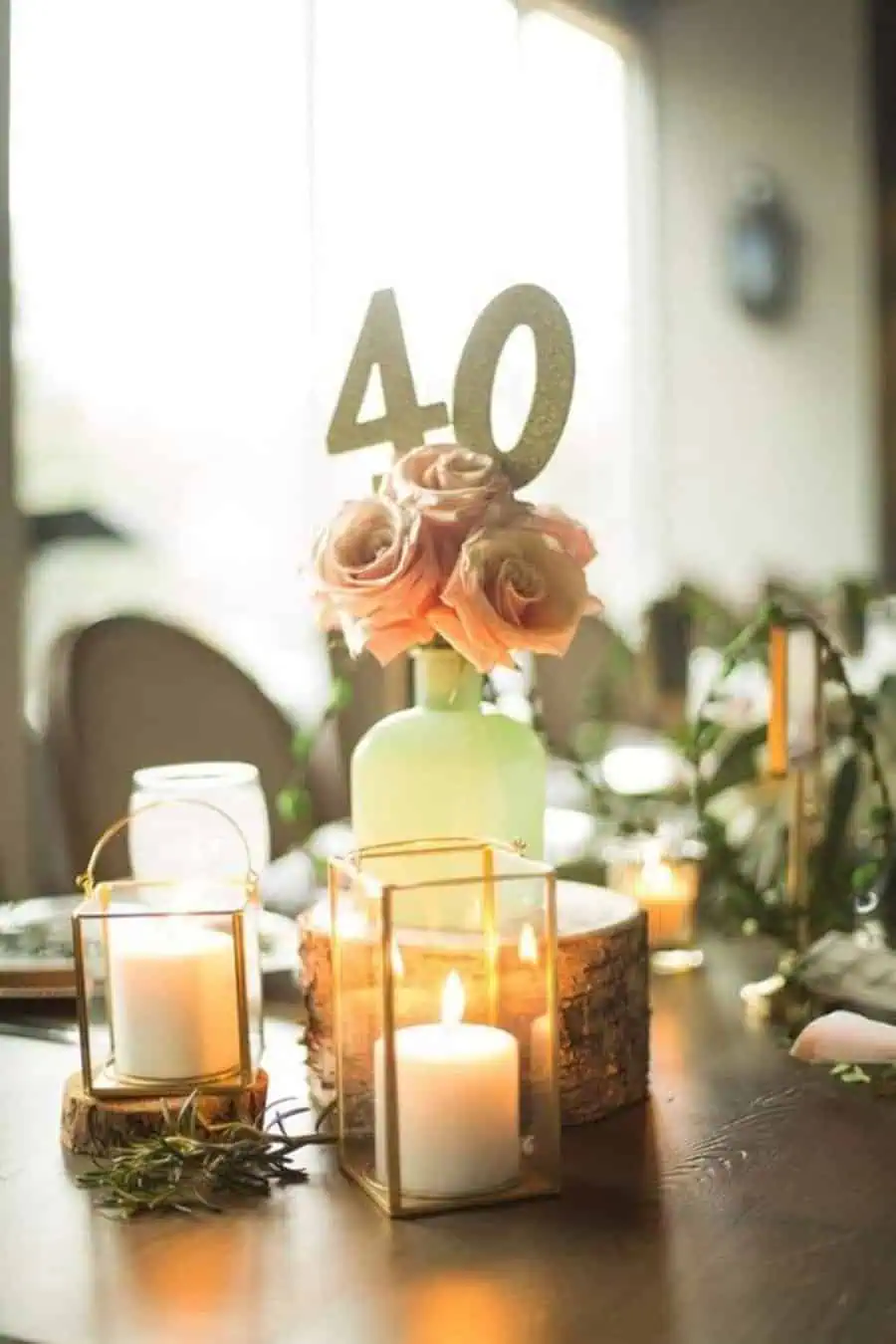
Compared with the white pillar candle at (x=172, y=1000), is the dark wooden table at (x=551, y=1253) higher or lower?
lower

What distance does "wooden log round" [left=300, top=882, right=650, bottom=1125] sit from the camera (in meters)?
1.04

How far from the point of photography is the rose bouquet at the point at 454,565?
1.05 m

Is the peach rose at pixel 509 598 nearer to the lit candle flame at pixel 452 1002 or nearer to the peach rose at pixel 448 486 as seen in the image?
the peach rose at pixel 448 486

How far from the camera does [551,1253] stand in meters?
0.85

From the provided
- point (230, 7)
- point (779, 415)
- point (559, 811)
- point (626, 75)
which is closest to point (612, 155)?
point (626, 75)

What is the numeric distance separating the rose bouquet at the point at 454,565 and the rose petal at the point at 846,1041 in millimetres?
332

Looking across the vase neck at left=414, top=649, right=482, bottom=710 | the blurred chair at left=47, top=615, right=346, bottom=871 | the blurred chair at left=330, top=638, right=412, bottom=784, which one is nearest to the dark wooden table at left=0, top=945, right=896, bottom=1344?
the vase neck at left=414, top=649, right=482, bottom=710

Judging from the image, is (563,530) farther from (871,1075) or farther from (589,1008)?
(871,1075)

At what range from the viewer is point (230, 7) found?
2.76 m

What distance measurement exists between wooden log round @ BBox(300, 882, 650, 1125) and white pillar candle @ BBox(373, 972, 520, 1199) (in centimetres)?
10

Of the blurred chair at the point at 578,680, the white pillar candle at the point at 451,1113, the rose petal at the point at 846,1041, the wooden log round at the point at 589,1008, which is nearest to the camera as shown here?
the white pillar candle at the point at 451,1113

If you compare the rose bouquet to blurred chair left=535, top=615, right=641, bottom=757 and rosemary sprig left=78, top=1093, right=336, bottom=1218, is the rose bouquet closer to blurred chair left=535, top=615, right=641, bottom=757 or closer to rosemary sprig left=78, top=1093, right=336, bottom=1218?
rosemary sprig left=78, top=1093, right=336, bottom=1218

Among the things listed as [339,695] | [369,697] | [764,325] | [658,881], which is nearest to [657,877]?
[658,881]

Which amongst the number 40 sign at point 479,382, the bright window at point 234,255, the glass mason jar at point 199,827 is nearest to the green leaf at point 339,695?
the glass mason jar at point 199,827
